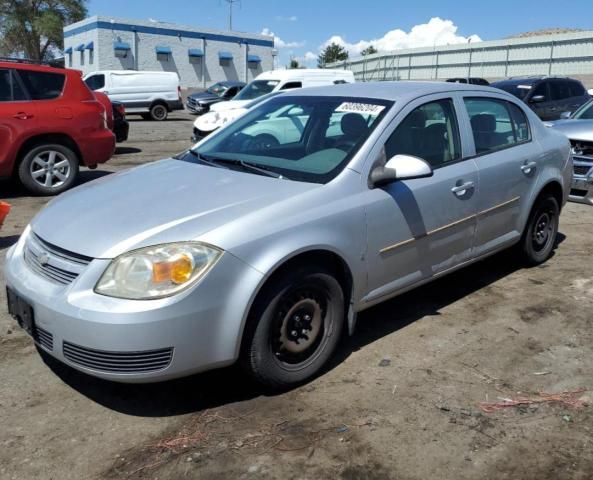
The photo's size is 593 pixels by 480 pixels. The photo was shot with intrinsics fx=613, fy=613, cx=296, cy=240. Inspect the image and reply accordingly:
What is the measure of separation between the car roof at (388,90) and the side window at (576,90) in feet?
40.1

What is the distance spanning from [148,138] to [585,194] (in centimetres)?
1241

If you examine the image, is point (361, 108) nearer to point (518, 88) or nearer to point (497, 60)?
point (518, 88)

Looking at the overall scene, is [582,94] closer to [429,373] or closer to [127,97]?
[429,373]

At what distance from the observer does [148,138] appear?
16938mm

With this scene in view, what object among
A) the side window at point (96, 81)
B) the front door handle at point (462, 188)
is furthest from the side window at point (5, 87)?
the side window at point (96, 81)

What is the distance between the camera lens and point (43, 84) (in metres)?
8.05

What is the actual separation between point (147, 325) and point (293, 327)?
0.86 m

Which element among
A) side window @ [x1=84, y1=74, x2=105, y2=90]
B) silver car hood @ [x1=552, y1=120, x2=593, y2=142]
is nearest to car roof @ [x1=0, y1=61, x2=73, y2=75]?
silver car hood @ [x1=552, y1=120, x2=593, y2=142]

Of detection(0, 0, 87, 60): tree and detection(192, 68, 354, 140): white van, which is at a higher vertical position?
detection(0, 0, 87, 60): tree

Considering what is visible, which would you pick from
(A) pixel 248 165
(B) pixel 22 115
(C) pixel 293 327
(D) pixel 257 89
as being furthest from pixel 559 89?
(C) pixel 293 327

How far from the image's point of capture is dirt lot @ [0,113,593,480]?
2.71 meters

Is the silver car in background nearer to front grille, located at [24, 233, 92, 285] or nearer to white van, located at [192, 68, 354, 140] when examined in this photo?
front grille, located at [24, 233, 92, 285]

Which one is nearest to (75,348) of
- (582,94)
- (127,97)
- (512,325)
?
(512,325)

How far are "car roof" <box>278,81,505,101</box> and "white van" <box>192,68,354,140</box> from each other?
769 cm
